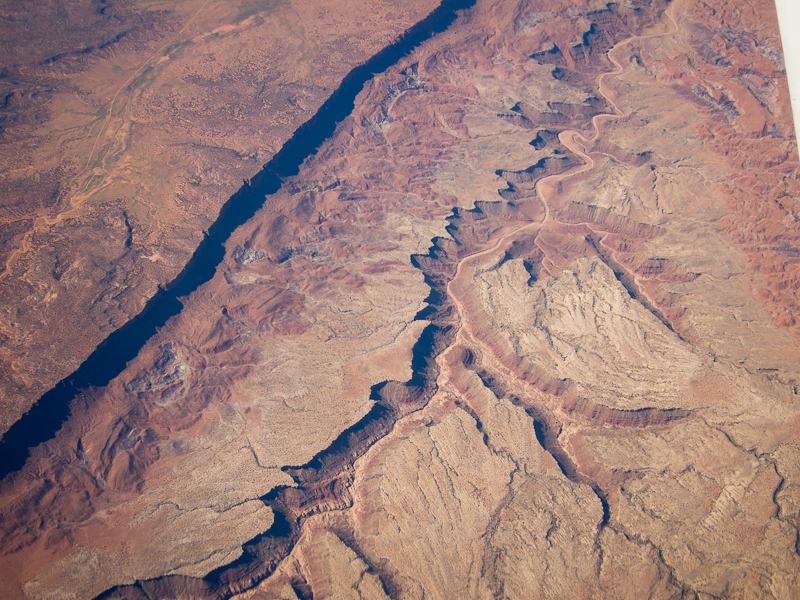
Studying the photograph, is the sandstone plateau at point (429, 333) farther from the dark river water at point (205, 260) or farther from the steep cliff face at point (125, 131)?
the dark river water at point (205, 260)

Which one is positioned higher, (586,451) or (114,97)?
(114,97)

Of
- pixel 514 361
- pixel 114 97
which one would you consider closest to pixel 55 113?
pixel 114 97

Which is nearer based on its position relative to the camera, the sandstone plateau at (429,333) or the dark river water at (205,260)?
the sandstone plateau at (429,333)

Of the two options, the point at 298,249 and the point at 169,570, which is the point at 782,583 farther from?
the point at 298,249

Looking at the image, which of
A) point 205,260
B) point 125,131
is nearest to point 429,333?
point 205,260

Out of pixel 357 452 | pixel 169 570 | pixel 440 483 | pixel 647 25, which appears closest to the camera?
pixel 169 570

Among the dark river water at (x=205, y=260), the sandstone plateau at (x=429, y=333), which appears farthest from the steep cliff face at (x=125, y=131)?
the dark river water at (x=205, y=260)
